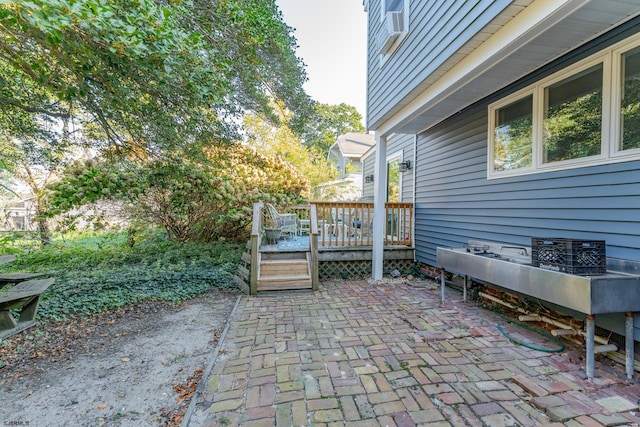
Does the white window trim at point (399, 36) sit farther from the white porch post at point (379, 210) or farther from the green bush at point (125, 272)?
the green bush at point (125, 272)

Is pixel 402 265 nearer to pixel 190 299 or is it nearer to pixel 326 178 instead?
pixel 190 299

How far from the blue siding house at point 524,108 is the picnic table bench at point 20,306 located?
5.32 m

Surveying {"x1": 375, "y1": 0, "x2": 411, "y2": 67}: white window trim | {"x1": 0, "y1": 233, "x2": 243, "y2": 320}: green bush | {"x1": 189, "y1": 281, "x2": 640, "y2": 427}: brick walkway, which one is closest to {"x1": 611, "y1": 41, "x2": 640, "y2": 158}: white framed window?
{"x1": 189, "y1": 281, "x2": 640, "y2": 427}: brick walkway

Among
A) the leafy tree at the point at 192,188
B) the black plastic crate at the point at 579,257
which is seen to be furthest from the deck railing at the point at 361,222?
the black plastic crate at the point at 579,257

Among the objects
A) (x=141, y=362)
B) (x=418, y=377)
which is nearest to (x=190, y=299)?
(x=141, y=362)

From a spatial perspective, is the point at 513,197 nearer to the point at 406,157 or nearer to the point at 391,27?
the point at 391,27

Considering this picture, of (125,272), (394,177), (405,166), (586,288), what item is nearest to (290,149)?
(394,177)

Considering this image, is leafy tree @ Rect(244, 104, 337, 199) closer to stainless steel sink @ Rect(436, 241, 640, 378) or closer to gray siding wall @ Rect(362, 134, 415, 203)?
gray siding wall @ Rect(362, 134, 415, 203)

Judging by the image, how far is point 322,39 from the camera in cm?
1141

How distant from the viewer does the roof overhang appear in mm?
2156

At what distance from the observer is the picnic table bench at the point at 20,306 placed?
3.01m

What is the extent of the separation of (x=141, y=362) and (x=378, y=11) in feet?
21.4

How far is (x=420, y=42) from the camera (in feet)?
12.3

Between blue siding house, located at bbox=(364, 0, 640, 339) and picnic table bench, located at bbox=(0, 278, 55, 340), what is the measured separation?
17.5ft
